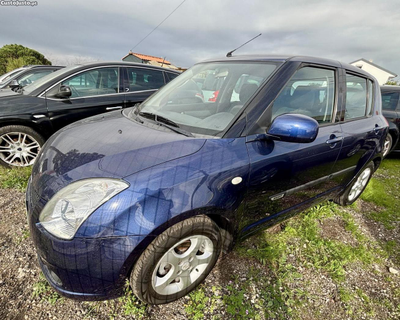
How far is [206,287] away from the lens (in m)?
1.82

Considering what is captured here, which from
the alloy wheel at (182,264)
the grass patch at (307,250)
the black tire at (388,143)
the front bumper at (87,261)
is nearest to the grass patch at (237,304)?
the alloy wheel at (182,264)

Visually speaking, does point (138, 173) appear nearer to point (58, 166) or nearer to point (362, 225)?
point (58, 166)

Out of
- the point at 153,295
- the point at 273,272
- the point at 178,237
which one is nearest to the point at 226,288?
the point at 273,272

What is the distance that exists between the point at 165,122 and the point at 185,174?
0.70m

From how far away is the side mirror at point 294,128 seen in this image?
1566 millimetres

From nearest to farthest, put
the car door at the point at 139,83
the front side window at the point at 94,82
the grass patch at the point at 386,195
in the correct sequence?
the grass patch at the point at 386,195
the front side window at the point at 94,82
the car door at the point at 139,83

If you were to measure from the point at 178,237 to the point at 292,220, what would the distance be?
1795mm

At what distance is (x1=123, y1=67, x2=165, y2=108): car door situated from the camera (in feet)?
13.1

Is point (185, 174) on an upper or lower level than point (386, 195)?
upper

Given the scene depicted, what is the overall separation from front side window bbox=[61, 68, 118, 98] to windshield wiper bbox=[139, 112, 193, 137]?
196cm

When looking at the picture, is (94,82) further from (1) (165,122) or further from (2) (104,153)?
(2) (104,153)

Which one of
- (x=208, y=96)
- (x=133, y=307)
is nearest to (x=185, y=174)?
(x=133, y=307)

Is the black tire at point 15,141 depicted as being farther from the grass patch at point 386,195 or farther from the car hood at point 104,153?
the grass patch at point 386,195

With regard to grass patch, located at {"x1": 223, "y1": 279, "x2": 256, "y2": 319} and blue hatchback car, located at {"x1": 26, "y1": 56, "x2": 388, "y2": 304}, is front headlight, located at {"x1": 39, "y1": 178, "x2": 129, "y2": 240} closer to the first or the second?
blue hatchback car, located at {"x1": 26, "y1": 56, "x2": 388, "y2": 304}
